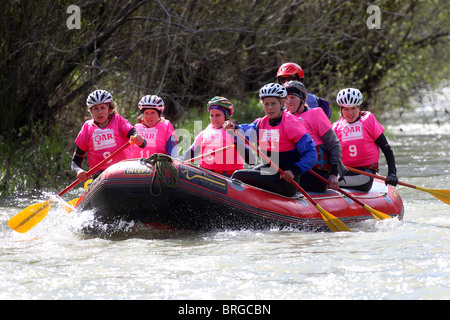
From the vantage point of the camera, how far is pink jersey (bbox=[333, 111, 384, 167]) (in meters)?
7.75

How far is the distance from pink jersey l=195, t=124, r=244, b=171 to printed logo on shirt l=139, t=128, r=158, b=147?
516 millimetres

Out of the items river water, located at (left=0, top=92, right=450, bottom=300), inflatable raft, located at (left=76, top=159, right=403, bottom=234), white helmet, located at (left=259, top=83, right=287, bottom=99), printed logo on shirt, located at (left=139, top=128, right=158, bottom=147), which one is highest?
white helmet, located at (left=259, top=83, right=287, bottom=99)

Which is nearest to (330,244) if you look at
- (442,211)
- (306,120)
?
(306,120)

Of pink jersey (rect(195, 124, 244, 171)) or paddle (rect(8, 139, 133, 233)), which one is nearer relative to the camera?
paddle (rect(8, 139, 133, 233))

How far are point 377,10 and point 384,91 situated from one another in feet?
13.6

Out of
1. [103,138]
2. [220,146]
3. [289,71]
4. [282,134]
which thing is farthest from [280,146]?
[103,138]

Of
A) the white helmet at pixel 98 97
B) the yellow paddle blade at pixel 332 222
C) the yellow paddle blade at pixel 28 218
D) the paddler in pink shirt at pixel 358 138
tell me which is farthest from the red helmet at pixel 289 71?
the yellow paddle blade at pixel 28 218

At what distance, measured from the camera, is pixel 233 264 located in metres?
5.25

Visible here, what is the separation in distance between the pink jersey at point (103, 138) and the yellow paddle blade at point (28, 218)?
27.0 inches

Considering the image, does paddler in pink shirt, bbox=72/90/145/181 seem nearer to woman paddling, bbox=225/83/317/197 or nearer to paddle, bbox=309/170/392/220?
woman paddling, bbox=225/83/317/197

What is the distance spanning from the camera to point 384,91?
18000 mm

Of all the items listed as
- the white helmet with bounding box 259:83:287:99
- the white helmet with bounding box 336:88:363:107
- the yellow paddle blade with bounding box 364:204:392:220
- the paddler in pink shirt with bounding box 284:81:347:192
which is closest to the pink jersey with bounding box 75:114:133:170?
the white helmet with bounding box 259:83:287:99

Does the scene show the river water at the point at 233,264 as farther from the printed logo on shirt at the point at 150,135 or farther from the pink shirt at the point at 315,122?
the printed logo on shirt at the point at 150,135
